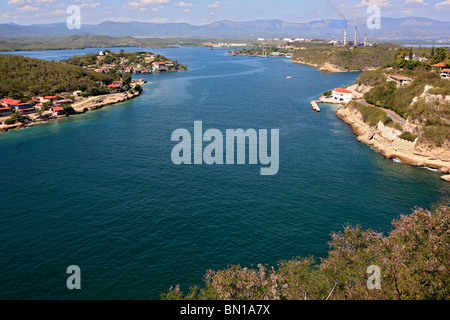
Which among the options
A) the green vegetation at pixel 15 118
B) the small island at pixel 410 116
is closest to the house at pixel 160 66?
the green vegetation at pixel 15 118

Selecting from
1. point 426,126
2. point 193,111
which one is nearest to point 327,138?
point 426,126

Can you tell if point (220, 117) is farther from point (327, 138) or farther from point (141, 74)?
point (141, 74)

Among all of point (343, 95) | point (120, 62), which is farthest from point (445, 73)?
point (120, 62)

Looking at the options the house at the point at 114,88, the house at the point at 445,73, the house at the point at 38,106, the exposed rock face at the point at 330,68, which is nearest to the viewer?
the house at the point at 445,73

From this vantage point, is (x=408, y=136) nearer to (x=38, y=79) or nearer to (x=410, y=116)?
(x=410, y=116)
